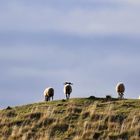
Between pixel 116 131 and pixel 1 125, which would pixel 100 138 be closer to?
pixel 116 131

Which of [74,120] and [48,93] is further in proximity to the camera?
[48,93]

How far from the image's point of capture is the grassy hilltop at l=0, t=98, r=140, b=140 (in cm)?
6406

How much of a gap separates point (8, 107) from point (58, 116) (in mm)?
7230

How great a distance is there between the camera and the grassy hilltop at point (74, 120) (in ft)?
210

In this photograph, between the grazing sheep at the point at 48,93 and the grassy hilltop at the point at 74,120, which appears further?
the grazing sheep at the point at 48,93

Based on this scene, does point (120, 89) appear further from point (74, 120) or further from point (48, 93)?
point (74, 120)

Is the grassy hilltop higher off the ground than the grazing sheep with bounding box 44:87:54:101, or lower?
lower

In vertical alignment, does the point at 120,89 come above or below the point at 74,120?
above

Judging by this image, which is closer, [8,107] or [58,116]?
[58,116]

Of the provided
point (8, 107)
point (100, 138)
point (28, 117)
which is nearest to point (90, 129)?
point (100, 138)

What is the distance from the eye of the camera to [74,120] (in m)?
67.4

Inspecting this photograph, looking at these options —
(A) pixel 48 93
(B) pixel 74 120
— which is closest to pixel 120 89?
(A) pixel 48 93

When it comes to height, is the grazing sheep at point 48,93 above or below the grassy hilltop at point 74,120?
above

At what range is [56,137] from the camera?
64250 mm
